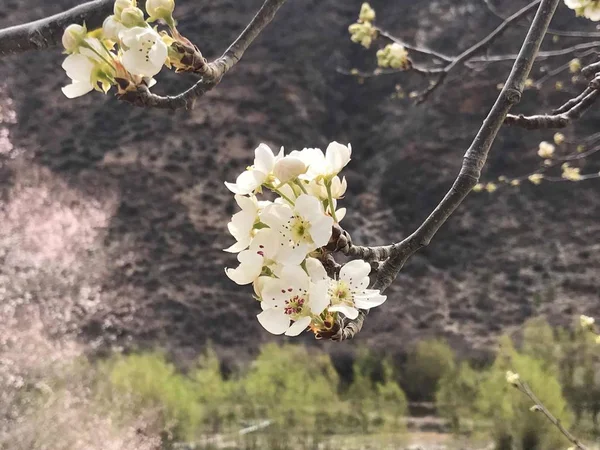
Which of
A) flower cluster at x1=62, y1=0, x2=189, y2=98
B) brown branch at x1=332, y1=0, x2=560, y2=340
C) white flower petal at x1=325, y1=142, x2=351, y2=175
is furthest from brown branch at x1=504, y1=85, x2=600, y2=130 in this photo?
flower cluster at x1=62, y1=0, x2=189, y2=98

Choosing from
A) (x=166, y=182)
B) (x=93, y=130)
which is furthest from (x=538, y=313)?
(x=93, y=130)

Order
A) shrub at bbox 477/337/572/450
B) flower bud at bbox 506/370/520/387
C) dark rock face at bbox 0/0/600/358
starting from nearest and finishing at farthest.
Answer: flower bud at bbox 506/370/520/387 → shrub at bbox 477/337/572/450 → dark rock face at bbox 0/0/600/358

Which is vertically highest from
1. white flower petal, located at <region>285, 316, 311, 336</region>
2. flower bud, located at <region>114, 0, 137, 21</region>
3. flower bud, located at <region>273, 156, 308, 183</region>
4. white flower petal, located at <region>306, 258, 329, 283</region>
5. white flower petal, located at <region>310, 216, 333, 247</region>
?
flower bud, located at <region>114, 0, 137, 21</region>

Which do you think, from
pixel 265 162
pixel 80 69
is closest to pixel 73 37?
pixel 80 69

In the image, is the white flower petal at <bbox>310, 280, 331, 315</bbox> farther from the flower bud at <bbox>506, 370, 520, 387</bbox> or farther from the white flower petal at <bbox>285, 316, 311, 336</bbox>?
the flower bud at <bbox>506, 370, 520, 387</bbox>

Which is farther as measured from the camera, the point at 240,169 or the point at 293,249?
the point at 240,169

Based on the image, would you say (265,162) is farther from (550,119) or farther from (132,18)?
(550,119)
